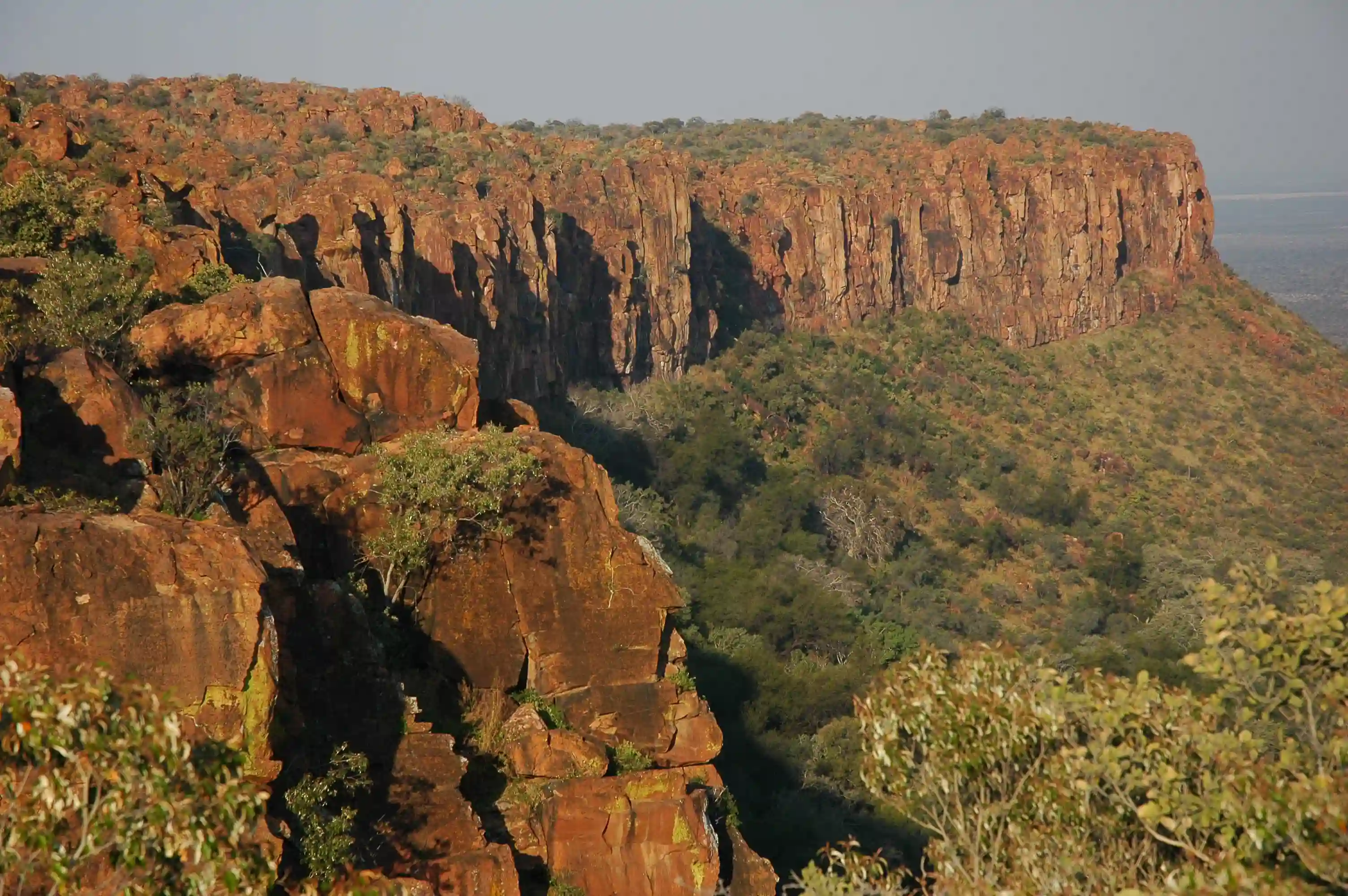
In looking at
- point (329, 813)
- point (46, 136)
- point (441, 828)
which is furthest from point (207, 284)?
A: point (329, 813)

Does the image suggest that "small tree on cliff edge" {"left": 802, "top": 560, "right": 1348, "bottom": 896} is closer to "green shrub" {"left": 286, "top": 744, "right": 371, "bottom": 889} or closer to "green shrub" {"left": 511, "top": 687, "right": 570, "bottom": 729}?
"green shrub" {"left": 286, "top": 744, "right": 371, "bottom": 889}

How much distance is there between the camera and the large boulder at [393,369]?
766 inches

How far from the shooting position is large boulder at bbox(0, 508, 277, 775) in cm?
1118

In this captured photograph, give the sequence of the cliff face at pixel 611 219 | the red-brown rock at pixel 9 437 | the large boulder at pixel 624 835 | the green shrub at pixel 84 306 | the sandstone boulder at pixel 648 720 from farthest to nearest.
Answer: the cliff face at pixel 611 219 → the green shrub at pixel 84 306 → the sandstone boulder at pixel 648 720 → the large boulder at pixel 624 835 → the red-brown rock at pixel 9 437

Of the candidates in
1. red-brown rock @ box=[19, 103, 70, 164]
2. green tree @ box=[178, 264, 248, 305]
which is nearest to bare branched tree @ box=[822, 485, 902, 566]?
red-brown rock @ box=[19, 103, 70, 164]

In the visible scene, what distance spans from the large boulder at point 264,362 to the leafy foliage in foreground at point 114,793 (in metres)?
11.8

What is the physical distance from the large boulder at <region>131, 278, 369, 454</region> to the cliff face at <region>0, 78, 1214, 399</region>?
4276 mm

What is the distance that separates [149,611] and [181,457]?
4470 mm

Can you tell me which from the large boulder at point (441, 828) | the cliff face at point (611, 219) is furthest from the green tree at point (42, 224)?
the large boulder at point (441, 828)

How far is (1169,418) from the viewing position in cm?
7075

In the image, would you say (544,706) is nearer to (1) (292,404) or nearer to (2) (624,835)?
(2) (624,835)

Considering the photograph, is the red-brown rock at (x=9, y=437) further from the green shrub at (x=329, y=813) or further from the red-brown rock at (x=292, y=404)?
the red-brown rock at (x=292, y=404)

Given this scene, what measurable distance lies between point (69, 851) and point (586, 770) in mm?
9670

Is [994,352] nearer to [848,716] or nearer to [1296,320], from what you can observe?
[1296,320]
